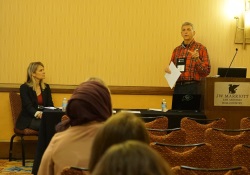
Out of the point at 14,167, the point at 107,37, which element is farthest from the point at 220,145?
the point at 107,37

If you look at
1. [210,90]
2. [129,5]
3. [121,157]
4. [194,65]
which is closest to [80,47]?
[129,5]

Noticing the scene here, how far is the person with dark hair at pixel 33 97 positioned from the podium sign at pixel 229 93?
2.60 meters

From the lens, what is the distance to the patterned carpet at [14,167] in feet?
20.2

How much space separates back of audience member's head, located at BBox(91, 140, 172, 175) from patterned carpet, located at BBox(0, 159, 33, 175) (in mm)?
5290

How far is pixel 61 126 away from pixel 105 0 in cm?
507

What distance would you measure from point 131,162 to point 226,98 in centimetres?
529

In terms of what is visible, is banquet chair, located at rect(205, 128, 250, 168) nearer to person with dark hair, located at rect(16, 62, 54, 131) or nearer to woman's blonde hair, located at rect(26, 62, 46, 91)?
person with dark hair, located at rect(16, 62, 54, 131)

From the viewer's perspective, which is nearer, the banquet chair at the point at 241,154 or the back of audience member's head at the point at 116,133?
the back of audience member's head at the point at 116,133

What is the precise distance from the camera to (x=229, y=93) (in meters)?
6.18

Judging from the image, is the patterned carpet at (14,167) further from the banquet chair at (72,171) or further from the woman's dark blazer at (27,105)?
the banquet chair at (72,171)

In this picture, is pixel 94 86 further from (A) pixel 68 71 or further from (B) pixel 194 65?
(A) pixel 68 71

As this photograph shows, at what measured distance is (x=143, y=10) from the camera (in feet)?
25.5

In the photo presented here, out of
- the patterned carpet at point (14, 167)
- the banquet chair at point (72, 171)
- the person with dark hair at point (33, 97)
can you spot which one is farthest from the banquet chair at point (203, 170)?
the person with dark hair at point (33, 97)

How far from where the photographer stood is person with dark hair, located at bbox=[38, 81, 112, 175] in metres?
2.62
